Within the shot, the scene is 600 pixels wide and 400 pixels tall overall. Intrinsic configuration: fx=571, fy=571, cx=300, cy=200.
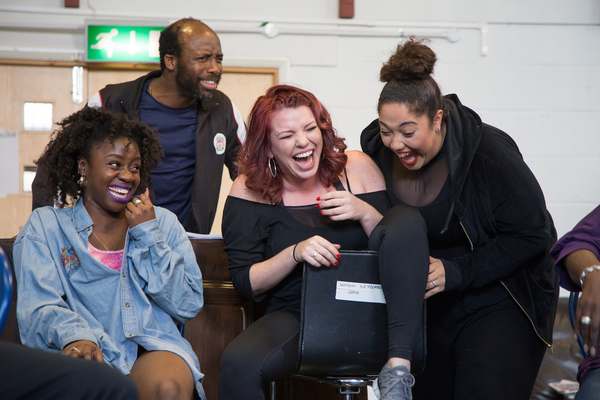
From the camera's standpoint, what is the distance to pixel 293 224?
2006 mm

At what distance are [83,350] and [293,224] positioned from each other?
0.80m

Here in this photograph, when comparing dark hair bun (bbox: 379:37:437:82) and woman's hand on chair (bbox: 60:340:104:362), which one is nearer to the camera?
woman's hand on chair (bbox: 60:340:104:362)

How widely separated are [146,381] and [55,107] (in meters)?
3.30

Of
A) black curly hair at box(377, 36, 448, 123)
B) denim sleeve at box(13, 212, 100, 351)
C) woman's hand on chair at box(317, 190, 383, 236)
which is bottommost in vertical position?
denim sleeve at box(13, 212, 100, 351)

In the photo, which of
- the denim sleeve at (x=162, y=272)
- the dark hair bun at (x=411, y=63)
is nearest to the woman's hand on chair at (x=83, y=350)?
the denim sleeve at (x=162, y=272)

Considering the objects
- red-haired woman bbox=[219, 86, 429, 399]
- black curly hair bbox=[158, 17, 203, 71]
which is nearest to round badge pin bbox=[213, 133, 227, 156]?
black curly hair bbox=[158, 17, 203, 71]

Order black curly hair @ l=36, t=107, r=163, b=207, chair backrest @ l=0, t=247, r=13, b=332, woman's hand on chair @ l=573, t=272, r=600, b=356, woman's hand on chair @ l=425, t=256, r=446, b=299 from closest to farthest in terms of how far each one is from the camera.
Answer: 1. chair backrest @ l=0, t=247, r=13, b=332
2. woman's hand on chair @ l=573, t=272, r=600, b=356
3. woman's hand on chair @ l=425, t=256, r=446, b=299
4. black curly hair @ l=36, t=107, r=163, b=207

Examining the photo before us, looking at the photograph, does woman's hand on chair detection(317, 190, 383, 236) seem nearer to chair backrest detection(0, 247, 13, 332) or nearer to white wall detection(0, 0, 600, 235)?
chair backrest detection(0, 247, 13, 332)

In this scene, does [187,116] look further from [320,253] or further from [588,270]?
[588,270]

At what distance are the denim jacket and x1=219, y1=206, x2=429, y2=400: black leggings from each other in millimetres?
166

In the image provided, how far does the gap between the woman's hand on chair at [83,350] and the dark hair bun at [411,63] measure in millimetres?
1253

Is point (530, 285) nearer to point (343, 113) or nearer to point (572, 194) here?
point (343, 113)

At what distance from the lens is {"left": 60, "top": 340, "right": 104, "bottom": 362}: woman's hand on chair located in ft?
5.03

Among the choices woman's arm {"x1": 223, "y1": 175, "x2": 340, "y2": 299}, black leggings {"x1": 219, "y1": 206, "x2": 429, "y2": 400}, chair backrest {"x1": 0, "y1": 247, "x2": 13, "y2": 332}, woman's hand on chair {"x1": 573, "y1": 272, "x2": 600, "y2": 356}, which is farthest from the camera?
woman's arm {"x1": 223, "y1": 175, "x2": 340, "y2": 299}
